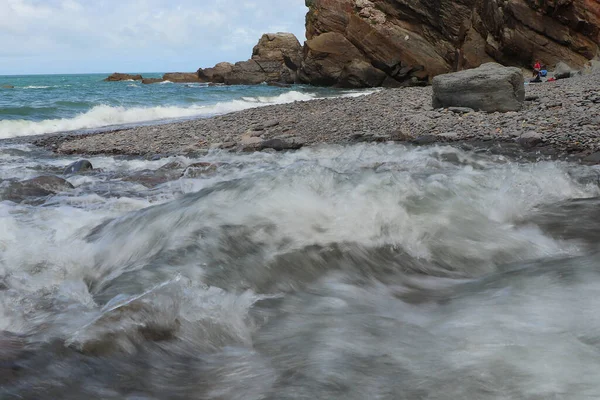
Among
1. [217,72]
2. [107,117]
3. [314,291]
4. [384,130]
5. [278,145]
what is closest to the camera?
[314,291]

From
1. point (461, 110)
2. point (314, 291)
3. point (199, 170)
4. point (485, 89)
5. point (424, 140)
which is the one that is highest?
point (485, 89)

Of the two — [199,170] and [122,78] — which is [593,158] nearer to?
[199,170]

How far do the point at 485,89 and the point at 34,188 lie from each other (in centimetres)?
703

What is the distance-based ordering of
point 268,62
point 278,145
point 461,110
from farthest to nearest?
point 268,62
point 461,110
point 278,145

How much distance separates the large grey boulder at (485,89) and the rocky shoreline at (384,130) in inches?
9.1

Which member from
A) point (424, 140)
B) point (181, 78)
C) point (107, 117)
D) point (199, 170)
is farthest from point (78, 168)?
point (181, 78)

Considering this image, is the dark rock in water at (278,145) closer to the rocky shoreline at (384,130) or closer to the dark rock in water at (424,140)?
the rocky shoreline at (384,130)

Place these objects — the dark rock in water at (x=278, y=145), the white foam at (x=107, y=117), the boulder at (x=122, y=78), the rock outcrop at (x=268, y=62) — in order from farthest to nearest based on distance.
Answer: the boulder at (x=122, y=78) → the rock outcrop at (x=268, y=62) → the white foam at (x=107, y=117) → the dark rock in water at (x=278, y=145)

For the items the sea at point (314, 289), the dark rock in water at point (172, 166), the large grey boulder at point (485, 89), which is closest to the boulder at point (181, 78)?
the large grey boulder at point (485, 89)

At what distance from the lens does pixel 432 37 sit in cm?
3130

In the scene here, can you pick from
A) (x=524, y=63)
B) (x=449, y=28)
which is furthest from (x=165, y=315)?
(x=449, y=28)

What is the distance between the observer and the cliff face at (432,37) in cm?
2305

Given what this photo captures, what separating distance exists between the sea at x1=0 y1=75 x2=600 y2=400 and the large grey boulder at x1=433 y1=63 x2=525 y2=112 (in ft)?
11.7

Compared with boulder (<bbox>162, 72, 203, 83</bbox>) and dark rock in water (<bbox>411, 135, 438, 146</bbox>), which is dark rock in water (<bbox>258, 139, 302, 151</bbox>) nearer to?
dark rock in water (<bbox>411, 135, 438, 146</bbox>)
